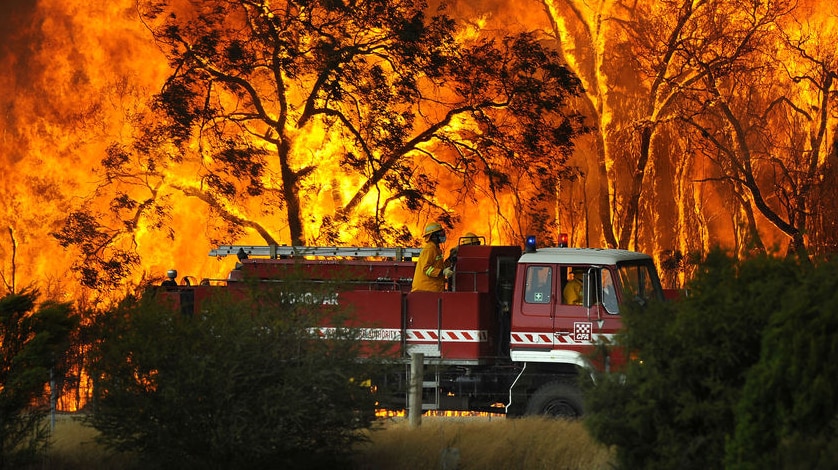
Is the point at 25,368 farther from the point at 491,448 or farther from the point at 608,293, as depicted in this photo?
the point at 608,293

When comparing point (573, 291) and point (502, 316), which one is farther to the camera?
point (502, 316)

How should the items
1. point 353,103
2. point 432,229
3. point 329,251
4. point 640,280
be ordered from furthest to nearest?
point 353,103, point 329,251, point 432,229, point 640,280

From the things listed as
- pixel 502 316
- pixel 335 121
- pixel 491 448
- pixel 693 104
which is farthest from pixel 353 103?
pixel 491 448

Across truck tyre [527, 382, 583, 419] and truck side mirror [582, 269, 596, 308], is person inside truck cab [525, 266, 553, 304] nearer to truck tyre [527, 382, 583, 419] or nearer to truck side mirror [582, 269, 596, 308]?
truck side mirror [582, 269, 596, 308]

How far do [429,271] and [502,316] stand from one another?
3.46 ft

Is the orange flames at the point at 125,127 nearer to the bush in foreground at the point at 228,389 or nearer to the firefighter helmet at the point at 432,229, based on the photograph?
the firefighter helmet at the point at 432,229

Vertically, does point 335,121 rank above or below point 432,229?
above

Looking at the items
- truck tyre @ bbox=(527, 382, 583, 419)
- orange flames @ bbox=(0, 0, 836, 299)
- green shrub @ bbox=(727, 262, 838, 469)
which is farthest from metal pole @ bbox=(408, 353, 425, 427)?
orange flames @ bbox=(0, 0, 836, 299)

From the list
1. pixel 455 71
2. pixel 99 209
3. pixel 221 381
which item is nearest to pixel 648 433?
pixel 221 381

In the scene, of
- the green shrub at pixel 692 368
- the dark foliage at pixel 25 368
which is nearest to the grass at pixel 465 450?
the dark foliage at pixel 25 368

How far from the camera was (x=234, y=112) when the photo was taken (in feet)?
92.2

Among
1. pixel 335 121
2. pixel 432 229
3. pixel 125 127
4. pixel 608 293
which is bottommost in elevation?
pixel 608 293

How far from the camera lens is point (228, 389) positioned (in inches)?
428

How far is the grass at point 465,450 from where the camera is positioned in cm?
1202
